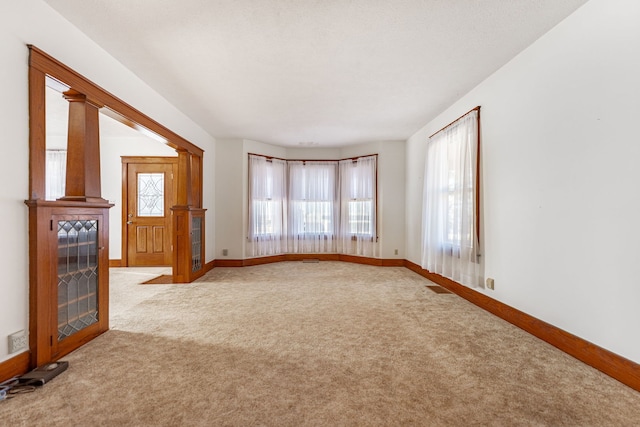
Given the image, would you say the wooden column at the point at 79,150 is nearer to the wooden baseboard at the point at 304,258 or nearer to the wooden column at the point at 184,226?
the wooden column at the point at 184,226

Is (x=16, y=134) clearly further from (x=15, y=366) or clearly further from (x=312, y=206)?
(x=312, y=206)

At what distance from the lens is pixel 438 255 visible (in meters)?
4.39

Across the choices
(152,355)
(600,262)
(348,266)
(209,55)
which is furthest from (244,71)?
(348,266)

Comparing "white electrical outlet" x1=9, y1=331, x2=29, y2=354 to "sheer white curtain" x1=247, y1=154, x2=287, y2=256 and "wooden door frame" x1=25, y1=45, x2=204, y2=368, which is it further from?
Answer: "sheer white curtain" x1=247, y1=154, x2=287, y2=256

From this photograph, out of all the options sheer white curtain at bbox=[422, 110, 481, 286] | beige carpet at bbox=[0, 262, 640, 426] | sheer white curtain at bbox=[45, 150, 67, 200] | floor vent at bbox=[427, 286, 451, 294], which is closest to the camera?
beige carpet at bbox=[0, 262, 640, 426]

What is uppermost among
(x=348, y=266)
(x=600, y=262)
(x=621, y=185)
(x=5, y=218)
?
(x=621, y=185)

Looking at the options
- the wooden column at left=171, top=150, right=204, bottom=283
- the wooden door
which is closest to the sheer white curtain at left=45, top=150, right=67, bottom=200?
the wooden door

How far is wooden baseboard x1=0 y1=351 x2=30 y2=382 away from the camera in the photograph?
1.83 metres

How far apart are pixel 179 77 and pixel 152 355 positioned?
2892 millimetres

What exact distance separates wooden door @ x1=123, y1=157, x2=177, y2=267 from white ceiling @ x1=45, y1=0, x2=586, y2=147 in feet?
7.72

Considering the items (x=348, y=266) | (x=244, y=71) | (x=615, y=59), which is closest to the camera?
(x=615, y=59)

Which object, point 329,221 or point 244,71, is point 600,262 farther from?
point 329,221

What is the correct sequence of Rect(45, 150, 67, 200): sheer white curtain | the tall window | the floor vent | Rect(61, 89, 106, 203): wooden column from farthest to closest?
the tall window
Rect(45, 150, 67, 200): sheer white curtain
the floor vent
Rect(61, 89, 106, 203): wooden column

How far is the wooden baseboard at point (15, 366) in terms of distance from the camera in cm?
183
